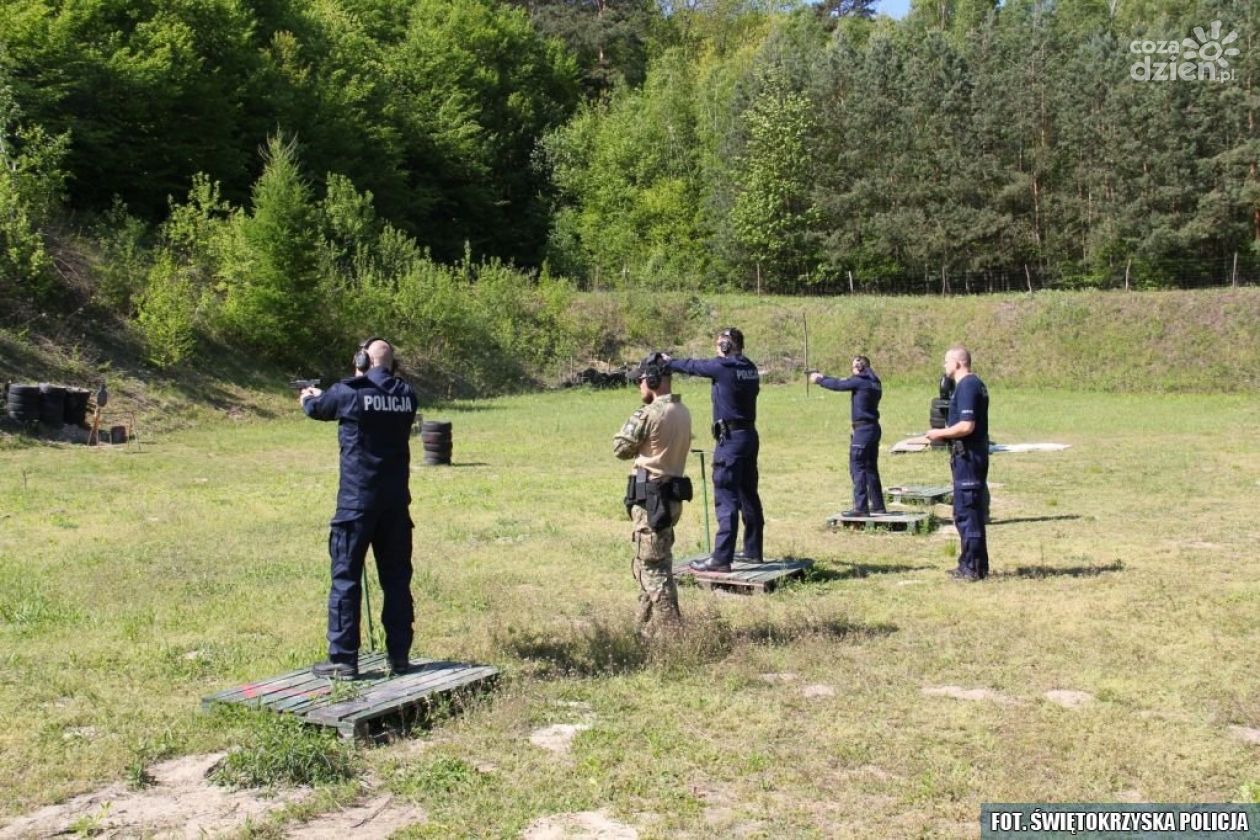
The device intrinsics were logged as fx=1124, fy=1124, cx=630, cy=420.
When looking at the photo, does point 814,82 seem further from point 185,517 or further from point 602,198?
point 185,517

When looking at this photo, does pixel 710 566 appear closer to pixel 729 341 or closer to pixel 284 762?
pixel 729 341

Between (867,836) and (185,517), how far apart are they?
12.2 m

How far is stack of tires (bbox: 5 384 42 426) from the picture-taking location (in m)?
24.1

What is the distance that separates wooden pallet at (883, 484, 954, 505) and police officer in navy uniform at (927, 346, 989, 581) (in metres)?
4.84

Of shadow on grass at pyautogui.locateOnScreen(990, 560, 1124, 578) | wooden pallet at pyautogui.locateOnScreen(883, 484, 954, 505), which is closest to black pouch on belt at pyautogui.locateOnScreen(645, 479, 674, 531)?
shadow on grass at pyautogui.locateOnScreen(990, 560, 1124, 578)

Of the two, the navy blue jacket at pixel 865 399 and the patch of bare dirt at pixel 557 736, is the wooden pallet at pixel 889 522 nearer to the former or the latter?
the navy blue jacket at pixel 865 399

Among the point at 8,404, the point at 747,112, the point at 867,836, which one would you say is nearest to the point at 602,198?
the point at 747,112

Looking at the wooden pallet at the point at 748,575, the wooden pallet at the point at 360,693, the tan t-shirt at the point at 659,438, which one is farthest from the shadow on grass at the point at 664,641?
the tan t-shirt at the point at 659,438

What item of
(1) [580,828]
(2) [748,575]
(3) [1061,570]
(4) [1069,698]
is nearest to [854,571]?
(2) [748,575]

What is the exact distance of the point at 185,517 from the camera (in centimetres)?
1494

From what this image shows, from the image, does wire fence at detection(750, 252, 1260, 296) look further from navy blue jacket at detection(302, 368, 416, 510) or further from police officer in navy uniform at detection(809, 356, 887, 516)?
navy blue jacket at detection(302, 368, 416, 510)

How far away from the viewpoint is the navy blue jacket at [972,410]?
10.2 metres

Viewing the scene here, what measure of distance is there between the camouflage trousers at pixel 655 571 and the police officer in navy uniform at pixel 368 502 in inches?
68.4

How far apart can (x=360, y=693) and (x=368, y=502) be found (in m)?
1.14
